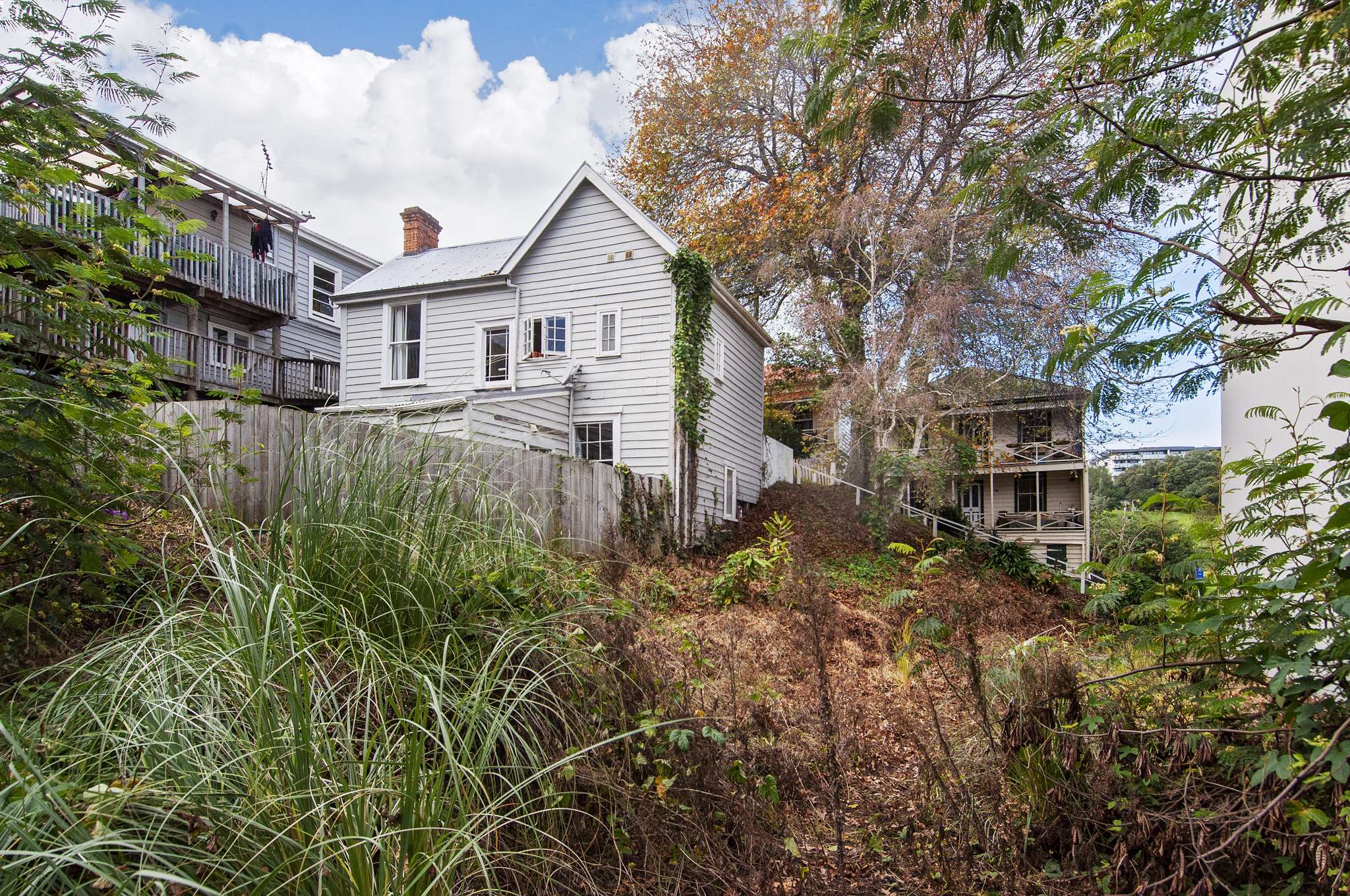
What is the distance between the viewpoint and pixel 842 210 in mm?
15836

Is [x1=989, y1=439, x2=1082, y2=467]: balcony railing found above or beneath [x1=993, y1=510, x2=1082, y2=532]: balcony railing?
above

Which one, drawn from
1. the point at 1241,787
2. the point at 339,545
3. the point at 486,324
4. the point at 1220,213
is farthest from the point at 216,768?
the point at 486,324

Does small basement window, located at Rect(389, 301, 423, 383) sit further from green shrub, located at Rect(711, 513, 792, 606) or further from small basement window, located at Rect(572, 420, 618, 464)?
green shrub, located at Rect(711, 513, 792, 606)

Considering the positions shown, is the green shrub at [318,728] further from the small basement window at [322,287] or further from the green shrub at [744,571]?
the small basement window at [322,287]

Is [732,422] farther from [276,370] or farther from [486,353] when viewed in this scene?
[276,370]

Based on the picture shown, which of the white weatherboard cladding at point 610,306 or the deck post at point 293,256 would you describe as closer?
the white weatherboard cladding at point 610,306

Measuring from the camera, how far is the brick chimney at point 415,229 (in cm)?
1867

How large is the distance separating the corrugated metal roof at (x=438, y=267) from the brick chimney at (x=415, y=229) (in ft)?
3.76

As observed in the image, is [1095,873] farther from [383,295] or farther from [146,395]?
[383,295]

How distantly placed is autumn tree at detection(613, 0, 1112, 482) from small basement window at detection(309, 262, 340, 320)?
9228 mm

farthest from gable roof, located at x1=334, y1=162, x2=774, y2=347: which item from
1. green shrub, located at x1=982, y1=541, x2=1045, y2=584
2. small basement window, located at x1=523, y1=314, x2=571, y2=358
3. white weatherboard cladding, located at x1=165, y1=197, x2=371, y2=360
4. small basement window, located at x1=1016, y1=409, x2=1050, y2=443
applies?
small basement window, located at x1=1016, y1=409, x2=1050, y2=443

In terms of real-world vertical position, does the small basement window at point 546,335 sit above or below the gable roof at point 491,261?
below

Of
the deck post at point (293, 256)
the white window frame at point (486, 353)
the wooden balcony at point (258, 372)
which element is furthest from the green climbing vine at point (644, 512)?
the deck post at point (293, 256)

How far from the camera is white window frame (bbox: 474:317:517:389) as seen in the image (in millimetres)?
14648
